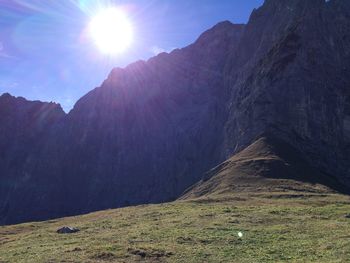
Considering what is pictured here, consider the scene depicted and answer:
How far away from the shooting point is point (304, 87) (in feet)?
438

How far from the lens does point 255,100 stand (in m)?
141

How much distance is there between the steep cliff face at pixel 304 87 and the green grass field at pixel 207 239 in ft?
207

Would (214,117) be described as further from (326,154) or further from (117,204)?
(326,154)

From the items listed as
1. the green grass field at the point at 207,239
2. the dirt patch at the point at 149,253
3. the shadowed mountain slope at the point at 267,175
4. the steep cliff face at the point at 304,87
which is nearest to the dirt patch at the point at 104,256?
the green grass field at the point at 207,239

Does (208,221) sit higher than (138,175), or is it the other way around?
(138,175)

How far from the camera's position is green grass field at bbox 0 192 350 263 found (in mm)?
→ 33812

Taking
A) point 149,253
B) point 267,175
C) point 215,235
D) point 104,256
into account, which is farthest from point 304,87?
point 104,256

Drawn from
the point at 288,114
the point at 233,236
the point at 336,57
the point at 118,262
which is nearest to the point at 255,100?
the point at 288,114

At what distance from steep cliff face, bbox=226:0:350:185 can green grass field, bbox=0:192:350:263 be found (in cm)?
6318

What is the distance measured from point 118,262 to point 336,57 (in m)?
123

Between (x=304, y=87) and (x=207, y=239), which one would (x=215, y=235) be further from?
(x=304, y=87)

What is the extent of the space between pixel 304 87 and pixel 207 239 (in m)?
99.5

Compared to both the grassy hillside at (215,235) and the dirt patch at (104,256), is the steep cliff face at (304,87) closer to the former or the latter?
the grassy hillside at (215,235)

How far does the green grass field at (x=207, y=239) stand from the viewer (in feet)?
111
